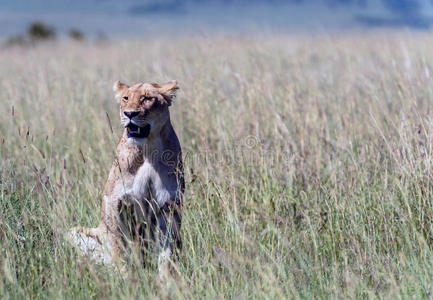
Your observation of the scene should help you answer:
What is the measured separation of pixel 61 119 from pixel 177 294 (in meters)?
3.86

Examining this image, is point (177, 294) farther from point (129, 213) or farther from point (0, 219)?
point (0, 219)

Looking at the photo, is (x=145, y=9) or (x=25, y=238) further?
(x=145, y=9)

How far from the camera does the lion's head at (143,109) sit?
3881mm

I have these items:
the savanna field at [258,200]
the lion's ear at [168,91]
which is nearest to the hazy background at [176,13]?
the savanna field at [258,200]

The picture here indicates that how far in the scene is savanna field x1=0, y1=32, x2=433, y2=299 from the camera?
3424mm

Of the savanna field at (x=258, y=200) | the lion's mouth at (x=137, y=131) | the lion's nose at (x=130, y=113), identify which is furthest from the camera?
the lion's mouth at (x=137, y=131)

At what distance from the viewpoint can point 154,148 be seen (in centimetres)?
406

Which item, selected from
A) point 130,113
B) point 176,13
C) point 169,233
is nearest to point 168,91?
point 130,113

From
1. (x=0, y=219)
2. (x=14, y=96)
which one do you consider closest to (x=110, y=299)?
(x=0, y=219)

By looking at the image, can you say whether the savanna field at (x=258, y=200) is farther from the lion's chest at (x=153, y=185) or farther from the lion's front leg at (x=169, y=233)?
the lion's chest at (x=153, y=185)

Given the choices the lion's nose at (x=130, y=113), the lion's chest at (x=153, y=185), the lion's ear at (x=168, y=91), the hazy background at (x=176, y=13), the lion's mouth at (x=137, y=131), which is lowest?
the hazy background at (x=176, y=13)

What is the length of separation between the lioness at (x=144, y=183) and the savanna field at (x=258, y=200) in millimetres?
138

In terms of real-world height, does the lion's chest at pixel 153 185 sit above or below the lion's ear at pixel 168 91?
below

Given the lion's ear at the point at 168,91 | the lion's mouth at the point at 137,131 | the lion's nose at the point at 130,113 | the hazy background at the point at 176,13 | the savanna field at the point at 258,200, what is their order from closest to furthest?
the savanna field at the point at 258,200 < the lion's nose at the point at 130,113 < the lion's mouth at the point at 137,131 < the lion's ear at the point at 168,91 < the hazy background at the point at 176,13
